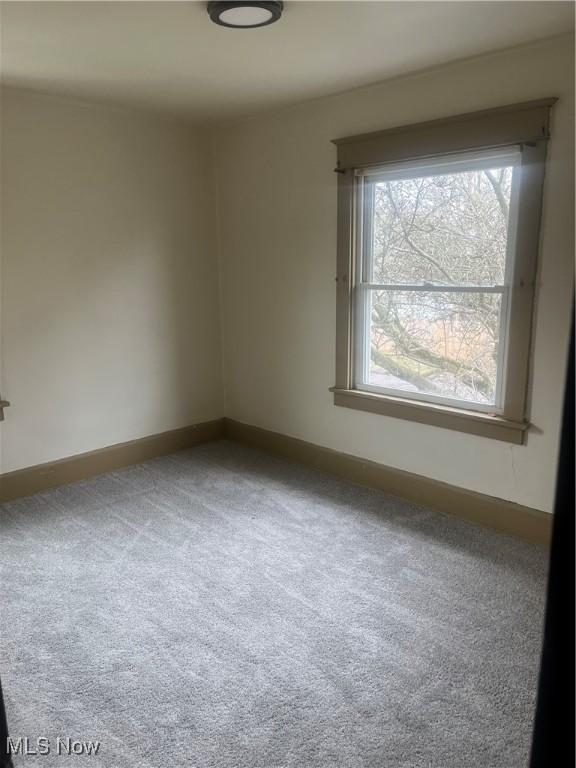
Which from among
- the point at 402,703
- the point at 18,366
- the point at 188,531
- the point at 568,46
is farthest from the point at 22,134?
the point at 402,703

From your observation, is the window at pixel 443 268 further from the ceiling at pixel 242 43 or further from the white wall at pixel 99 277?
the white wall at pixel 99 277

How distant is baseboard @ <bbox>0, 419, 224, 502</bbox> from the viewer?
355 centimetres

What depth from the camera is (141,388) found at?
13.4 ft

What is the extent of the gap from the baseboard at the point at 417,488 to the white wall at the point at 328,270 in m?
0.05

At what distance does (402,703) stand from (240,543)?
1.25m

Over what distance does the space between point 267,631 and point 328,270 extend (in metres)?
2.17

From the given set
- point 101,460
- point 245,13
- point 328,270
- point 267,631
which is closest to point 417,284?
point 328,270

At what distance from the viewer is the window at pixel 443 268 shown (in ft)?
9.12

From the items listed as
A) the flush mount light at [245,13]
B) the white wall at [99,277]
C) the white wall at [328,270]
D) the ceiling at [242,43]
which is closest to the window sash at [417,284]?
the white wall at [328,270]

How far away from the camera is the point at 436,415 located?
324 centimetres

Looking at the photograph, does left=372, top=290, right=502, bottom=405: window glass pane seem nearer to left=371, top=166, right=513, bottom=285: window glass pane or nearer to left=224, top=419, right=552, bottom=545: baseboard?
left=371, top=166, right=513, bottom=285: window glass pane

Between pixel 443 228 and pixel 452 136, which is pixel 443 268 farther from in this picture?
pixel 452 136

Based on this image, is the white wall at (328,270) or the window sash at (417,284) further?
the window sash at (417,284)

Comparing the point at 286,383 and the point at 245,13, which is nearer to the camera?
the point at 245,13
